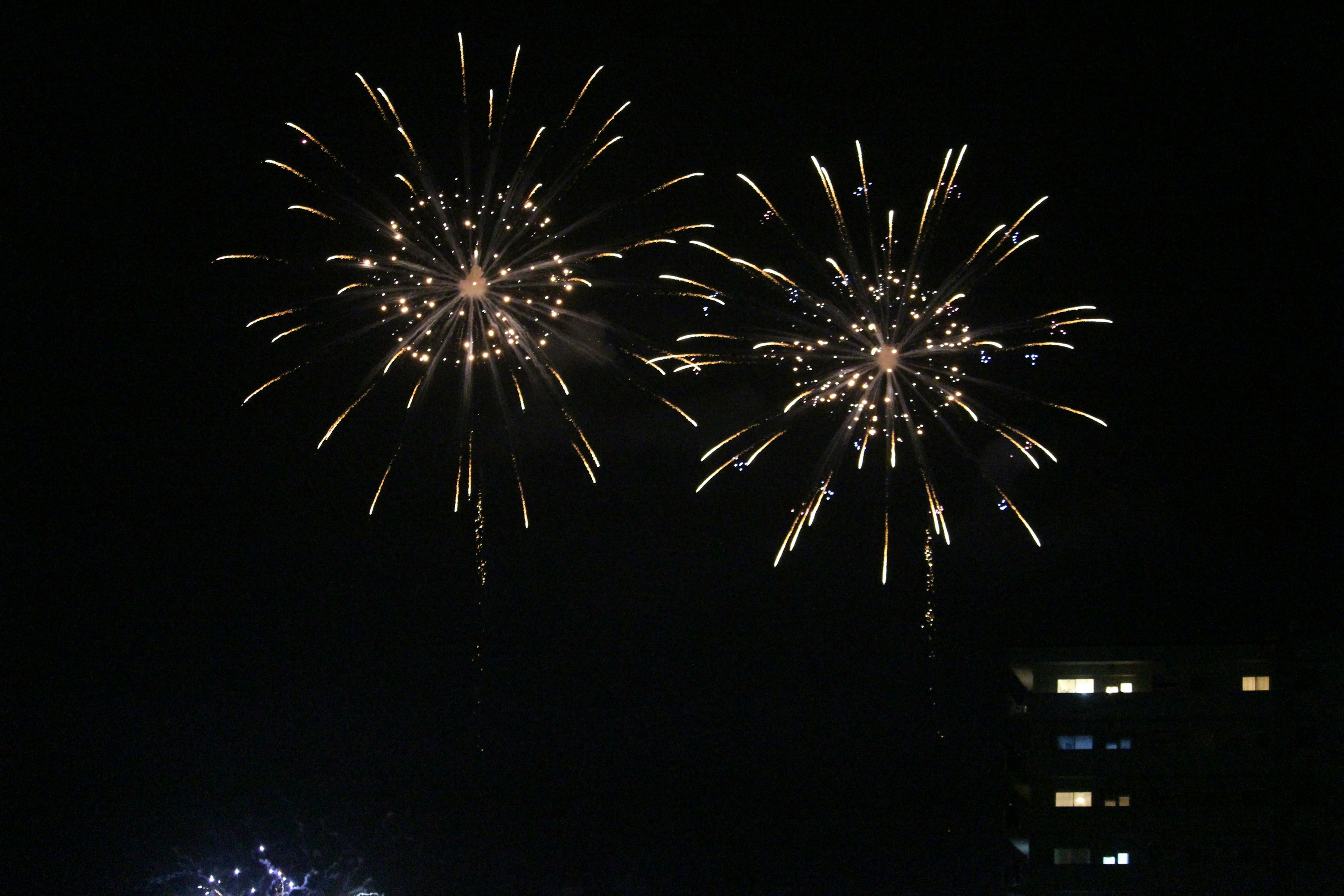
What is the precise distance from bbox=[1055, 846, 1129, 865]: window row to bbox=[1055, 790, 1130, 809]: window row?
0.49 metres

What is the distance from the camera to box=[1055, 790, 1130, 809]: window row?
11531 mm

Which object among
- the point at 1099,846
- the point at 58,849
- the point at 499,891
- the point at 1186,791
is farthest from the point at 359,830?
the point at 1186,791

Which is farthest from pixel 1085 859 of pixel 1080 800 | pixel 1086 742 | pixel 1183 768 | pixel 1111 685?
pixel 1111 685

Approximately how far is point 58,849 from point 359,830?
3833 mm

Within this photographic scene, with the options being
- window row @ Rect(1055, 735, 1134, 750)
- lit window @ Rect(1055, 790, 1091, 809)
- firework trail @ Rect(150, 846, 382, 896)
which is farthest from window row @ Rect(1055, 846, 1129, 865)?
A: firework trail @ Rect(150, 846, 382, 896)

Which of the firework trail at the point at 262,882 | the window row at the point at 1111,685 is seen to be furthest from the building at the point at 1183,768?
the firework trail at the point at 262,882

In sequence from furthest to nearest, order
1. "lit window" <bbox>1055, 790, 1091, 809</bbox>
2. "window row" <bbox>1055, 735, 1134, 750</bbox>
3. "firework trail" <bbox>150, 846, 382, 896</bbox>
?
"firework trail" <bbox>150, 846, 382, 896</bbox>, "lit window" <bbox>1055, 790, 1091, 809</bbox>, "window row" <bbox>1055, 735, 1134, 750</bbox>

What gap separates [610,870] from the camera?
40.2 feet

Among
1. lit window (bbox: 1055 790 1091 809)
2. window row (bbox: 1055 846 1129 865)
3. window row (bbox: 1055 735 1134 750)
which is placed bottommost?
window row (bbox: 1055 846 1129 865)

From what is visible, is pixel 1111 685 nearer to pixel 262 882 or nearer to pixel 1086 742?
pixel 1086 742

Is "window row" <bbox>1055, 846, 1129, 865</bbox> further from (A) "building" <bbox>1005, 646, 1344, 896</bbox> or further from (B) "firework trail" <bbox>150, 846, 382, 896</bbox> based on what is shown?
(B) "firework trail" <bbox>150, 846, 382, 896</bbox>

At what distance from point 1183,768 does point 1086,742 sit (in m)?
1.10

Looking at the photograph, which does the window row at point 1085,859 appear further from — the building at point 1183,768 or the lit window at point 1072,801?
the lit window at point 1072,801

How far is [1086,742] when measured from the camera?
1153 centimetres
